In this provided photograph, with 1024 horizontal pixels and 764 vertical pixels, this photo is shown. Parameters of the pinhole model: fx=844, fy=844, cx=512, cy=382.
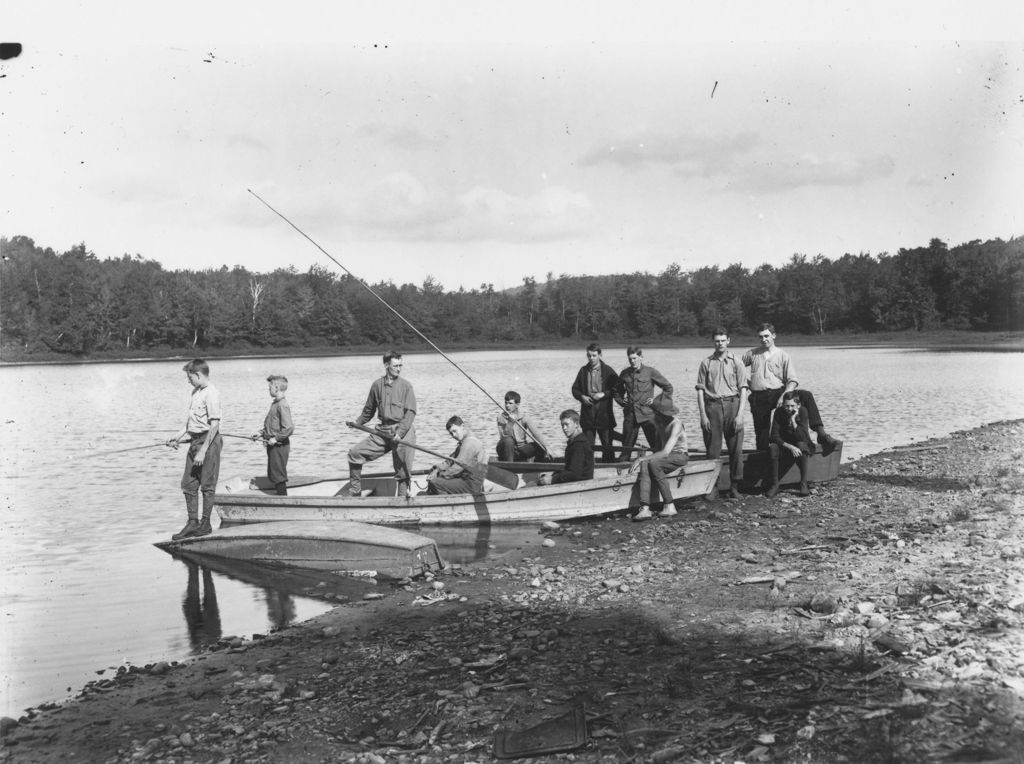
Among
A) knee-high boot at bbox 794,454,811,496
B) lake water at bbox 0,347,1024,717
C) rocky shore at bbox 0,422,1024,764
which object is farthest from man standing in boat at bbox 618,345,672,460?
rocky shore at bbox 0,422,1024,764

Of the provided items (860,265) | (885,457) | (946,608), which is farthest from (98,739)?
(860,265)

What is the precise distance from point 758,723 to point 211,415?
7.69 m

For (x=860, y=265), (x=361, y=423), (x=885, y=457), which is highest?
(x=860, y=265)

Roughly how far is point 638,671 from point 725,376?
623 cm

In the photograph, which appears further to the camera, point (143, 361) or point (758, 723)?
point (143, 361)

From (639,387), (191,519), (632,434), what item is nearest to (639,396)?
(639,387)

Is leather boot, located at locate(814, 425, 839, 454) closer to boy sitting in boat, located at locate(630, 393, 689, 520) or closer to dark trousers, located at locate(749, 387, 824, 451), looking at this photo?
dark trousers, located at locate(749, 387, 824, 451)

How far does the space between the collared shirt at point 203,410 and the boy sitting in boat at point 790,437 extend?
704 centimetres

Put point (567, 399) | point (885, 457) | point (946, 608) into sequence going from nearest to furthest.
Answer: point (946, 608) → point (885, 457) → point (567, 399)

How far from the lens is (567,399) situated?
32969mm

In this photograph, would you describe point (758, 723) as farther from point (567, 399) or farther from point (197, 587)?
point (567, 399)

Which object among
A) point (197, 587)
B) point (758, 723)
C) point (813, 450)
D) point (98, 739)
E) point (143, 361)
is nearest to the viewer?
point (758, 723)

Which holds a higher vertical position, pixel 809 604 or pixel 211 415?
pixel 211 415

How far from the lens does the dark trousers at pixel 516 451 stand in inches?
517
